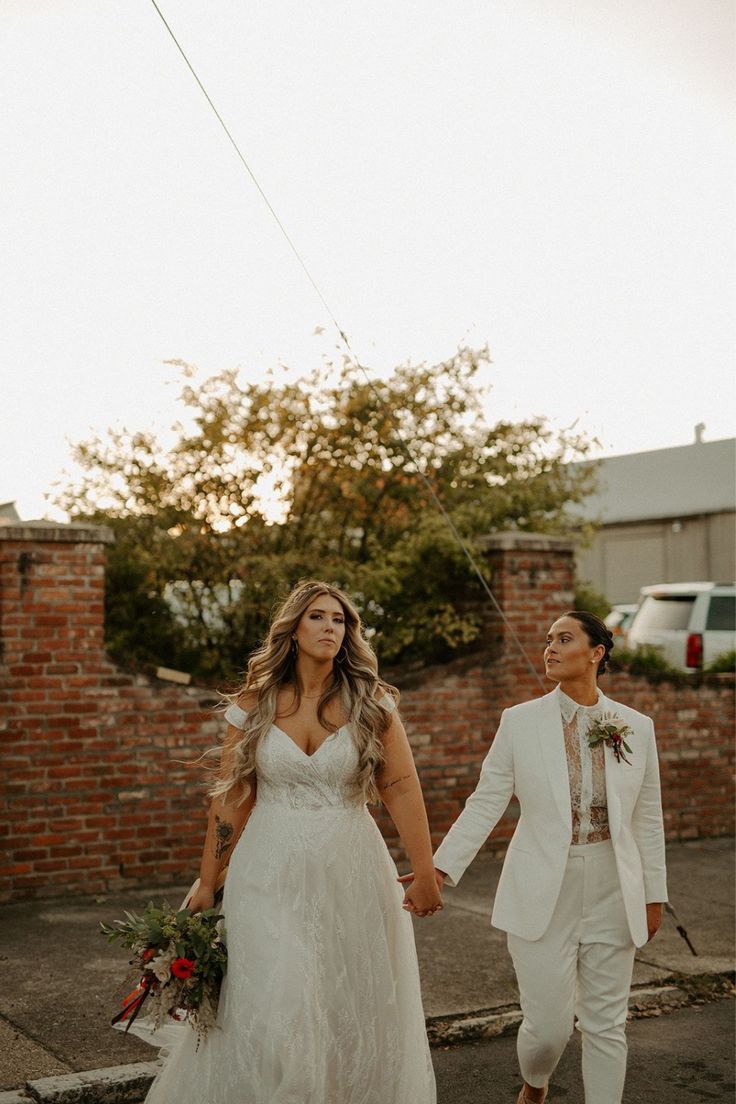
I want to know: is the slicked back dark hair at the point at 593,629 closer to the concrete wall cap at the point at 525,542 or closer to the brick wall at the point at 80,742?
the brick wall at the point at 80,742

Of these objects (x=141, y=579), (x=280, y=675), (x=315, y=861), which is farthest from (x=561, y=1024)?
(x=141, y=579)

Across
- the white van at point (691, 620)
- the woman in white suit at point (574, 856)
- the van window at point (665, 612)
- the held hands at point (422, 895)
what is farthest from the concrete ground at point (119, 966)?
the van window at point (665, 612)

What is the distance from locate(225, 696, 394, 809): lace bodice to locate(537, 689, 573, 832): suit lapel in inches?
32.7

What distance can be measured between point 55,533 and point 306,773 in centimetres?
455

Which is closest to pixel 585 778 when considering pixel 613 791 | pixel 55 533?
pixel 613 791

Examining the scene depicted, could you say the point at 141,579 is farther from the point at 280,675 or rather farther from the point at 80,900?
the point at 280,675

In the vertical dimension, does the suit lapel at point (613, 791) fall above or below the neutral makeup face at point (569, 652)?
below

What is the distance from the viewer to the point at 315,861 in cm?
434

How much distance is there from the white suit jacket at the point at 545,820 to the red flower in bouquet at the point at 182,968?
41.0 inches

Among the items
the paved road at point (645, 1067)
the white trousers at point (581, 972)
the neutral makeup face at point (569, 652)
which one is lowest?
the paved road at point (645, 1067)

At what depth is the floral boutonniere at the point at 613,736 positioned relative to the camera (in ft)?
15.9

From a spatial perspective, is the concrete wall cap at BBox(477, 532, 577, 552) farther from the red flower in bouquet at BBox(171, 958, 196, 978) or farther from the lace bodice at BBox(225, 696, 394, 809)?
the red flower in bouquet at BBox(171, 958, 196, 978)

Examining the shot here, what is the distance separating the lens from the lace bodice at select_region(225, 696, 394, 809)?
4422 mm

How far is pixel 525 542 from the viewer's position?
1038cm
